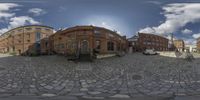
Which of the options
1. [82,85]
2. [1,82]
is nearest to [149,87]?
[82,85]

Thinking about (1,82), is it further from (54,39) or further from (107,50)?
(107,50)

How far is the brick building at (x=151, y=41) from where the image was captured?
8180mm

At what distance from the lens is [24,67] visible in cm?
1290

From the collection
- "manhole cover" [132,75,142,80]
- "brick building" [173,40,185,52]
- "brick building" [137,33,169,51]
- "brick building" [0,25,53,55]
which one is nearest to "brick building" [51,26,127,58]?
"brick building" [0,25,53,55]

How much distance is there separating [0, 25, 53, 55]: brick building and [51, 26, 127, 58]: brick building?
41cm

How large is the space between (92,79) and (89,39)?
304cm

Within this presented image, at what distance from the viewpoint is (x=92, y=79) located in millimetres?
10633

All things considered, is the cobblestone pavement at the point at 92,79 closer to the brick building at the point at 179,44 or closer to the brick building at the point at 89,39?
the brick building at the point at 89,39

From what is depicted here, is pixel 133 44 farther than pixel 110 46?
Yes

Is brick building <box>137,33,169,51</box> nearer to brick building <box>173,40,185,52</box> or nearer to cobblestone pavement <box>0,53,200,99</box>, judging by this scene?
brick building <box>173,40,185,52</box>

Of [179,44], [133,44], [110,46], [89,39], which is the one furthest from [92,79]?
[179,44]

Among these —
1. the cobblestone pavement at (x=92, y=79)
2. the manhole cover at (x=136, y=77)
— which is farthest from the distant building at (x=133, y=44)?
the manhole cover at (x=136, y=77)

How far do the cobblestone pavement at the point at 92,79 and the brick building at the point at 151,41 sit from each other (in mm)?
1733

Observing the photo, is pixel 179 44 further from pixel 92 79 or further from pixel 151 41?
pixel 92 79
